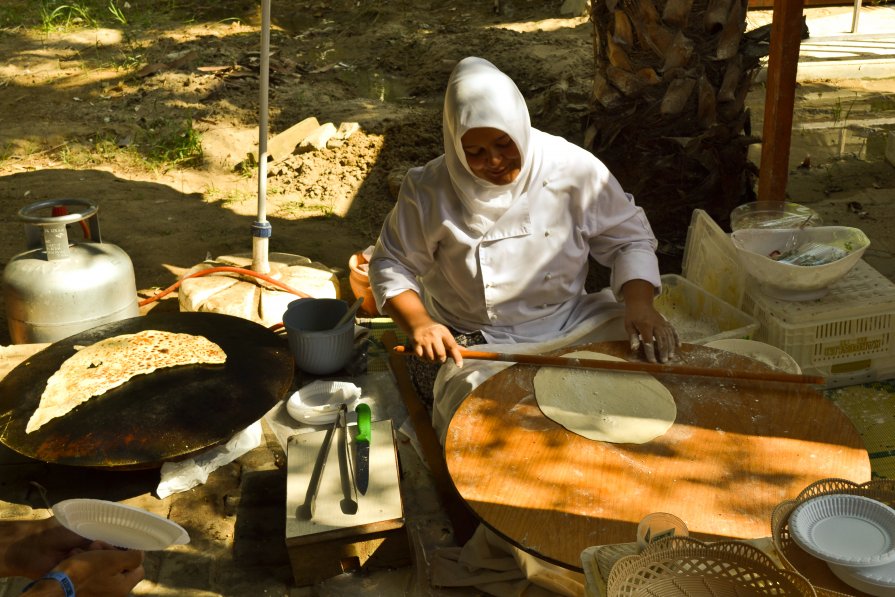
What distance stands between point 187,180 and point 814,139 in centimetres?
479

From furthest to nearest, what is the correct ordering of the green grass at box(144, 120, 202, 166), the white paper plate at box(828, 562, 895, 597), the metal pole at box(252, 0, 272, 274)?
the green grass at box(144, 120, 202, 166) < the metal pole at box(252, 0, 272, 274) < the white paper plate at box(828, 562, 895, 597)

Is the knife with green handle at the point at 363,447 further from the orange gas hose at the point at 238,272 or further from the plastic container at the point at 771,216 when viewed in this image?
the plastic container at the point at 771,216

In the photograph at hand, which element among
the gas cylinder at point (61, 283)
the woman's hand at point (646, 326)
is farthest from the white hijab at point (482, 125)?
the gas cylinder at point (61, 283)

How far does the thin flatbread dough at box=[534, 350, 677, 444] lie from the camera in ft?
7.74

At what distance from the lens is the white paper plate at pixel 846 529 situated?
132 centimetres

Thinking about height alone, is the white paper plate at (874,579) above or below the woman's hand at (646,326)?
above

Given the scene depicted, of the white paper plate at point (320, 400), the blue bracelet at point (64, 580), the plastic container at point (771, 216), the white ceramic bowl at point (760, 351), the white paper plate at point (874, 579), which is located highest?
the plastic container at point (771, 216)

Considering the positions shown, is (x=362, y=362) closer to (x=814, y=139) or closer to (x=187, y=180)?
(x=187, y=180)

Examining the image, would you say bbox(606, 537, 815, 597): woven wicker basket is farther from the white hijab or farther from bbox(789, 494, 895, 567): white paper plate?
the white hijab

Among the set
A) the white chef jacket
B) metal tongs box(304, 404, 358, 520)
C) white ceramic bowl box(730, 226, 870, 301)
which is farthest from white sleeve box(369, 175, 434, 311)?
white ceramic bowl box(730, 226, 870, 301)

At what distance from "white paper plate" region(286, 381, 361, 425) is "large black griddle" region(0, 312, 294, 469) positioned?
0.22 metres

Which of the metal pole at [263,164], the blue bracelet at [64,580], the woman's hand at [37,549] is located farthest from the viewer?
the metal pole at [263,164]

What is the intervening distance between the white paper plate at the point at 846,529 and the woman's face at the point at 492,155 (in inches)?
64.7

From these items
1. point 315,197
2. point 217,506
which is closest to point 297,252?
point 315,197
